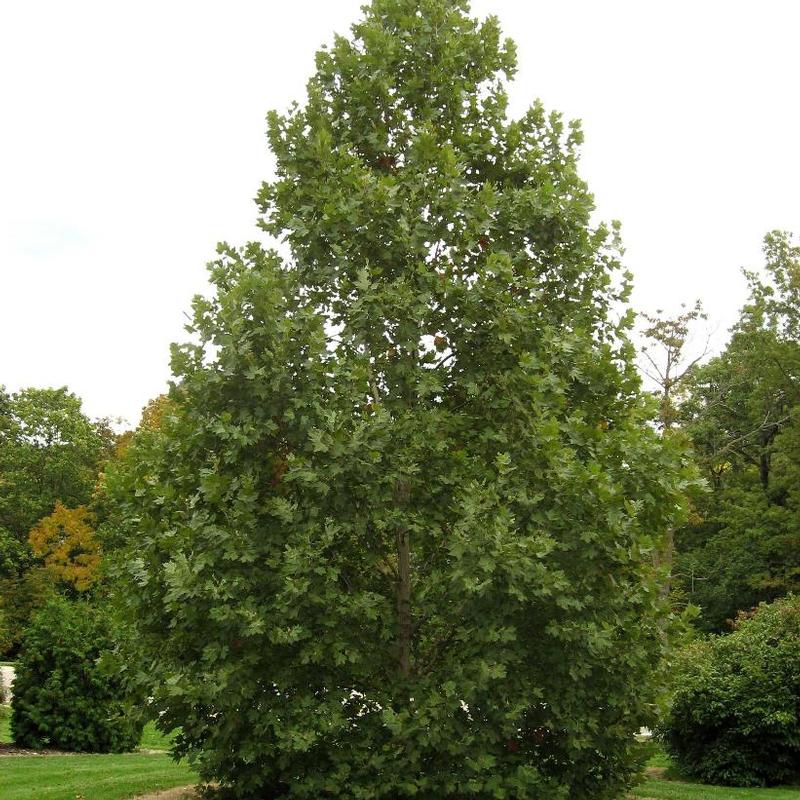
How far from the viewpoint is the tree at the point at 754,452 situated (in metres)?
28.9

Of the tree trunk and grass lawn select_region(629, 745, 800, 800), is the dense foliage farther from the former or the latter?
the tree trunk

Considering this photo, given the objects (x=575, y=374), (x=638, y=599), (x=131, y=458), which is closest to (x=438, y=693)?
(x=638, y=599)

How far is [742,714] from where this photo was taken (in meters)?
12.5

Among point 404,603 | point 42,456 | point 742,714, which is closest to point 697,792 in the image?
point 742,714

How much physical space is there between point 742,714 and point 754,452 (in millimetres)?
23999

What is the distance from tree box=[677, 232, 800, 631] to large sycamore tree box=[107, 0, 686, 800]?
22.2m

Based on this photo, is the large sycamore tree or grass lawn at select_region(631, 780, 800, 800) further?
grass lawn at select_region(631, 780, 800, 800)

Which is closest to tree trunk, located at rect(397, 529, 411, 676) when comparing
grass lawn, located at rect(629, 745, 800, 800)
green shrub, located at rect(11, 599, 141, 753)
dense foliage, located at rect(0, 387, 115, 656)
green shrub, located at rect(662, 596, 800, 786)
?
grass lawn, located at rect(629, 745, 800, 800)

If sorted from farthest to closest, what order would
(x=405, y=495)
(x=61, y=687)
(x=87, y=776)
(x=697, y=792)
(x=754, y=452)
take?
(x=754, y=452), (x=61, y=687), (x=87, y=776), (x=697, y=792), (x=405, y=495)

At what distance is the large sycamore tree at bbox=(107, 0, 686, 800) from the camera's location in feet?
21.2

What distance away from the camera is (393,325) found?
7.55 metres

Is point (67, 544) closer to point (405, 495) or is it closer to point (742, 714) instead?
point (742, 714)

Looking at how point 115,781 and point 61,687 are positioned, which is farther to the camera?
point 61,687

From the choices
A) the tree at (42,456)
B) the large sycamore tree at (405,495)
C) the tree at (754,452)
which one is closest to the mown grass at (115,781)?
the large sycamore tree at (405,495)
